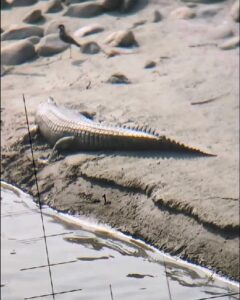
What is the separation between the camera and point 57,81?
9.66m

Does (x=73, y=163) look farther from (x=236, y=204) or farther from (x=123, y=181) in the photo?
(x=236, y=204)

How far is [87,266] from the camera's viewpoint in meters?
6.21

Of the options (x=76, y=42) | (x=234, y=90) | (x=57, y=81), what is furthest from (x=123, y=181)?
(x=76, y=42)

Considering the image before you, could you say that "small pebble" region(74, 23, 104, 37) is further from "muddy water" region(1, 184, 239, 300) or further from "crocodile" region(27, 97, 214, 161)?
"muddy water" region(1, 184, 239, 300)

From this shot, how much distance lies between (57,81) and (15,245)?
3.42 m

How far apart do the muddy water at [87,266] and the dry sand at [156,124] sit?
125mm

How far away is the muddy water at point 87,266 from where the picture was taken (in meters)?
5.75

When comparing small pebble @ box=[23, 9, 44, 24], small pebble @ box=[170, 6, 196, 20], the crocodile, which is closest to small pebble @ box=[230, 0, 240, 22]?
small pebble @ box=[170, 6, 196, 20]

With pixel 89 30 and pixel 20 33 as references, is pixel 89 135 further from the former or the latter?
pixel 20 33

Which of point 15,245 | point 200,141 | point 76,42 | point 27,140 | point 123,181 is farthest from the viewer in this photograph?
point 76,42

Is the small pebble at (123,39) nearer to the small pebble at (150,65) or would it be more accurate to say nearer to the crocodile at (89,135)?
the small pebble at (150,65)

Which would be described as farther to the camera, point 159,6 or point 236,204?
point 159,6

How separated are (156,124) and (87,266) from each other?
2.29 meters

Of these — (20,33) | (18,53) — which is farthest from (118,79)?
(20,33)
